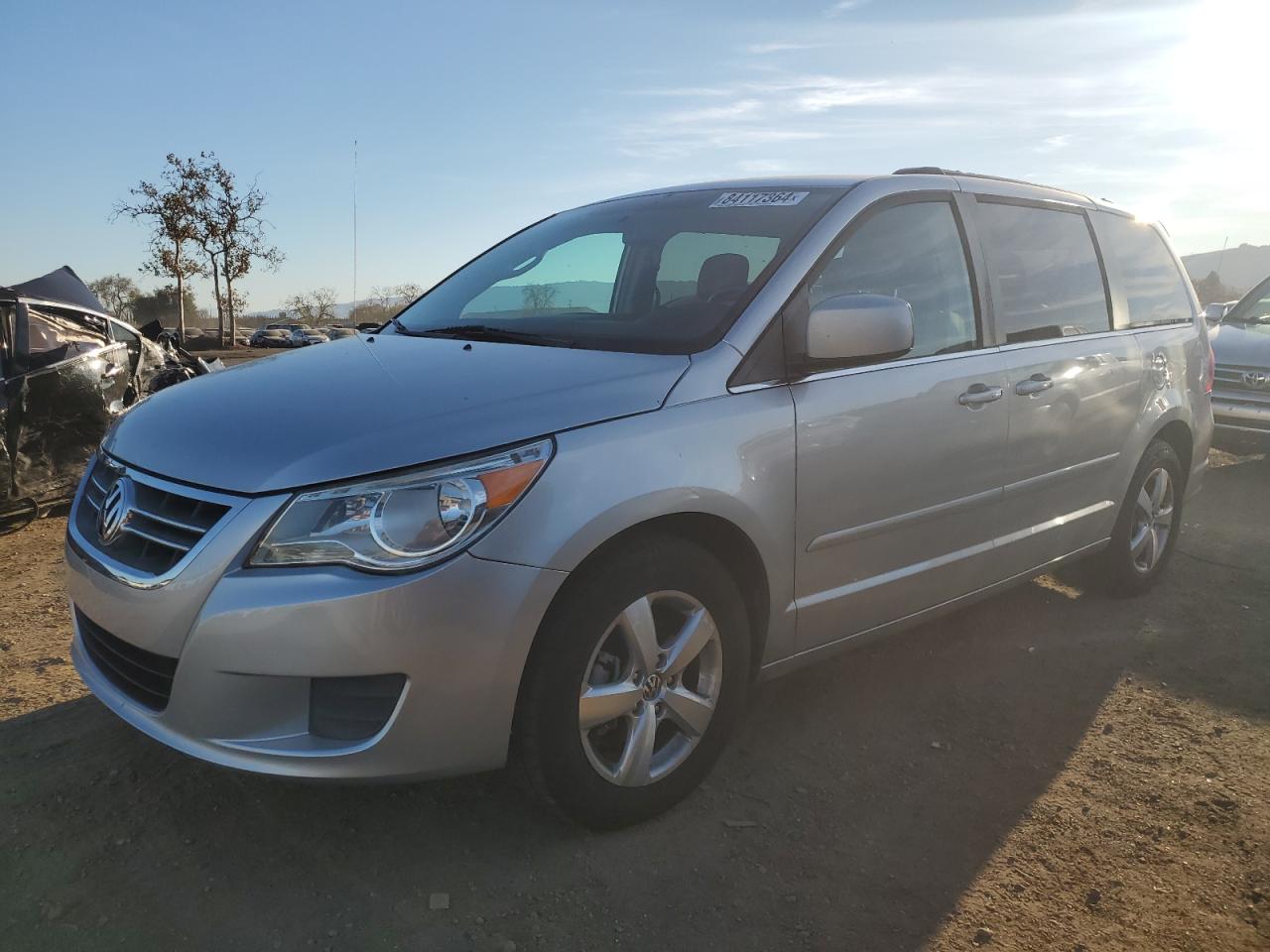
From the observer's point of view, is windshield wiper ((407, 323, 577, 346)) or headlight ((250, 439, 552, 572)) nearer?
headlight ((250, 439, 552, 572))

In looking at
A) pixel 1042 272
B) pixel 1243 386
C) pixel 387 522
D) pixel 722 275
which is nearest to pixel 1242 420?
pixel 1243 386

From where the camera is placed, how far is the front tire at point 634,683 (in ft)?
7.45

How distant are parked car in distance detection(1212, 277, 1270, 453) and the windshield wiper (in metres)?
6.86

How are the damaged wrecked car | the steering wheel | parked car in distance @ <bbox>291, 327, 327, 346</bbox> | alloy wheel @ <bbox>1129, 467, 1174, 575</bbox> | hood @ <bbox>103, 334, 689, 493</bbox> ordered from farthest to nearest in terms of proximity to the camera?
parked car in distance @ <bbox>291, 327, 327, 346</bbox> < the damaged wrecked car < alloy wheel @ <bbox>1129, 467, 1174, 575</bbox> < the steering wheel < hood @ <bbox>103, 334, 689, 493</bbox>

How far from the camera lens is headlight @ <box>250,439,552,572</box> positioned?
2066 mm

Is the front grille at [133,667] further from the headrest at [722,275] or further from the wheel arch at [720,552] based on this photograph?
the headrest at [722,275]

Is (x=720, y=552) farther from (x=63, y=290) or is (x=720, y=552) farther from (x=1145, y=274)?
(x=63, y=290)

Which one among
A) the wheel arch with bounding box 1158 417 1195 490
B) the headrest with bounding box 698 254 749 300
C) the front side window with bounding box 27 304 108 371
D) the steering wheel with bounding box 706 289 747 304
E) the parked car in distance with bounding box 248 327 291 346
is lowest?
the parked car in distance with bounding box 248 327 291 346

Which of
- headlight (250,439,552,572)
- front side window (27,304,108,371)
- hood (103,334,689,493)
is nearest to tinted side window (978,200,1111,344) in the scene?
hood (103,334,689,493)

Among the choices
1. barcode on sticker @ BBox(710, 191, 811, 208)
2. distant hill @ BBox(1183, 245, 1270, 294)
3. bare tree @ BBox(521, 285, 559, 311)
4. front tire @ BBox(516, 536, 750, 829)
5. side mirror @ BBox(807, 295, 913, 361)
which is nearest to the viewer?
front tire @ BBox(516, 536, 750, 829)

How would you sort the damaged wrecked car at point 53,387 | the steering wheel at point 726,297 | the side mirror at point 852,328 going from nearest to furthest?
the side mirror at point 852,328, the steering wheel at point 726,297, the damaged wrecked car at point 53,387

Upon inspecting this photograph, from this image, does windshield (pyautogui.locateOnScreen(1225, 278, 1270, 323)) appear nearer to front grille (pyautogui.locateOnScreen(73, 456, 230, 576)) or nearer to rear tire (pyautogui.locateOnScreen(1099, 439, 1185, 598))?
rear tire (pyautogui.locateOnScreen(1099, 439, 1185, 598))

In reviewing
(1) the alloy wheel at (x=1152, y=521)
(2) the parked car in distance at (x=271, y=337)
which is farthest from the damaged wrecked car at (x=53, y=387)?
(2) the parked car in distance at (x=271, y=337)

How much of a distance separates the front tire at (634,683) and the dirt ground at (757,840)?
0.52 ft
